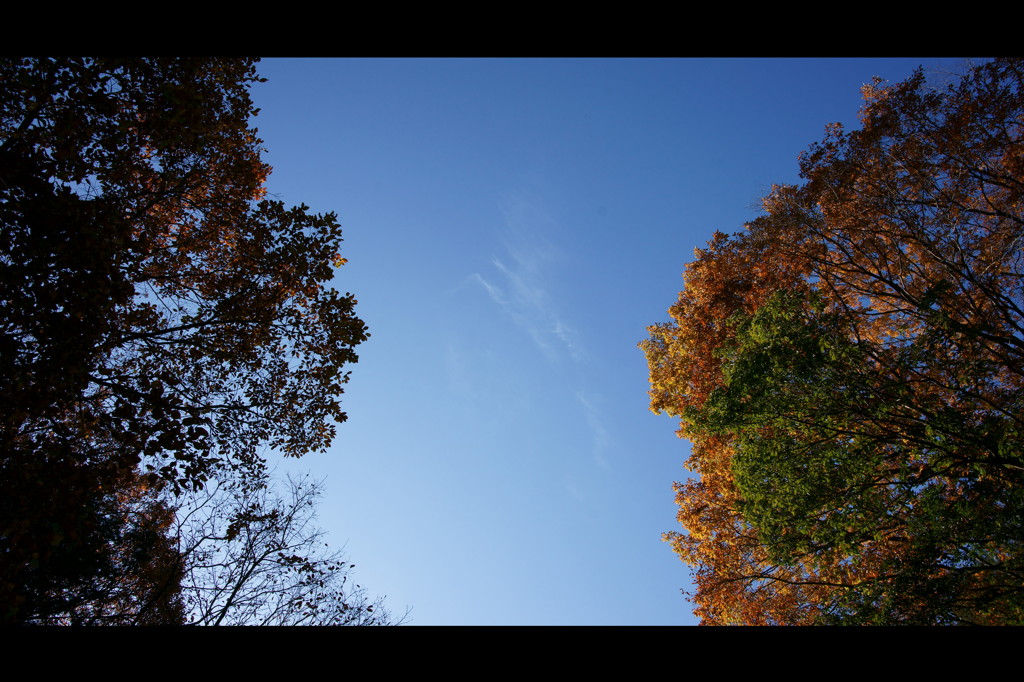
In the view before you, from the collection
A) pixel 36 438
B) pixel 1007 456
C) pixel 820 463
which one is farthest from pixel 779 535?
pixel 36 438

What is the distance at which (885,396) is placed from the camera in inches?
328

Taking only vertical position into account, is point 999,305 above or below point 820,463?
above

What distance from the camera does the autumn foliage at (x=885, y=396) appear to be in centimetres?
764

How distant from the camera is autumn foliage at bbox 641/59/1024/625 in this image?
7.64m

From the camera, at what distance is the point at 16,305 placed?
241 inches

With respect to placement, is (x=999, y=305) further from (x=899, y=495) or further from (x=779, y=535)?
(x=779, y=535)

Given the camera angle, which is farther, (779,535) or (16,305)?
(779,535)
